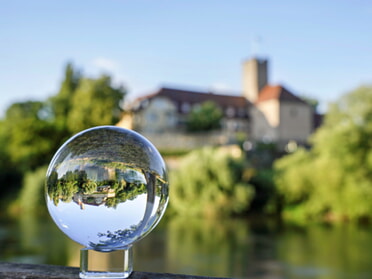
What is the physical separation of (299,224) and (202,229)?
18.6 feet

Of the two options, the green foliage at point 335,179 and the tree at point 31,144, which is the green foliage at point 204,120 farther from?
the green foliage at point 335,179

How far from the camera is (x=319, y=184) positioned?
23375 mm

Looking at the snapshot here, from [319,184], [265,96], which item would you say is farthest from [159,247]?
[265,96]

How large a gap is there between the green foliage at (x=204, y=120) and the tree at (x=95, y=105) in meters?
7.52

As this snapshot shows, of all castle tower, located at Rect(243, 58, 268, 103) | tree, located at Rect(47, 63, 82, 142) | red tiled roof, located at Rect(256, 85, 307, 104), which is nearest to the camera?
tree, located at Rect(47, 63, 82, 142)

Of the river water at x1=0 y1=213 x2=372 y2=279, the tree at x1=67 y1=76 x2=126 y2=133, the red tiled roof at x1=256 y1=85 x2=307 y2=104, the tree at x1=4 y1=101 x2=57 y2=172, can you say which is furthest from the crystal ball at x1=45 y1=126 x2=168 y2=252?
the red tiled roof at x1=256 y1=85 x2=307 y2=104

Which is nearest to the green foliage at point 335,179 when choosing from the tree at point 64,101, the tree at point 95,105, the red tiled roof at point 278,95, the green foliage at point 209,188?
the green foliage at point 209,188

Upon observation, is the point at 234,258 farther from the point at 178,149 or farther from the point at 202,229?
the point at 178,149

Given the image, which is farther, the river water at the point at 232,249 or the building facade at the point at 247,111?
the building facade at the point at 247,111

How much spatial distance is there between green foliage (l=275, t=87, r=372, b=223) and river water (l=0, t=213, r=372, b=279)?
5.21 ft

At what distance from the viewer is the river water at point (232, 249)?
47.8 ft

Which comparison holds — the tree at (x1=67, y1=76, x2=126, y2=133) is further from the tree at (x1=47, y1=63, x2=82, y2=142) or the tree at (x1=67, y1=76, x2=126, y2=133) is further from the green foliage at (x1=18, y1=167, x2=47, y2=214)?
the green foliage at (x1=18, y1=167, x2=47, y2=214)

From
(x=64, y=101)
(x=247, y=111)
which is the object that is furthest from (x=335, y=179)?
(x=247, y=111)

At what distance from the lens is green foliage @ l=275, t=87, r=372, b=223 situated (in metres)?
22.2
